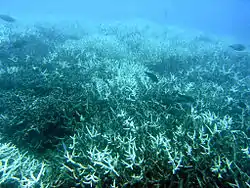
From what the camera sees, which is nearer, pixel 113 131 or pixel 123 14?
pixel 113 131

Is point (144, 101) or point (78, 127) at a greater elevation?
point (144, 101)

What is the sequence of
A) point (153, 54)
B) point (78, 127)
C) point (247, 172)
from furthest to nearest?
point (153, 54) → point (78, 127) → point (247, 172)

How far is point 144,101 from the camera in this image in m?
4.14

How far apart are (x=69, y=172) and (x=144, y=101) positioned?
2331 mm

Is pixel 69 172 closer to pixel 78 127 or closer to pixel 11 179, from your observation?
pixel 11 179

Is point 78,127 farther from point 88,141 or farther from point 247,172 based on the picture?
point 247,172

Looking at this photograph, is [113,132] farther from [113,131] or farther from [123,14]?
[123,14]

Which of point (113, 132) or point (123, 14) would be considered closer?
point (113, 132)

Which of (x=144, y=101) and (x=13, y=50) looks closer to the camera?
(x=144, y=101)

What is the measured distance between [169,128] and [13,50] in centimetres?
858

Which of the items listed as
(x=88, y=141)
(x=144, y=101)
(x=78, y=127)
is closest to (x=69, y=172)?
(x=88, y=141)

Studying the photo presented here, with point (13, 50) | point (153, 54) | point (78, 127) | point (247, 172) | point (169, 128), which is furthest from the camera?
point (153, 54)

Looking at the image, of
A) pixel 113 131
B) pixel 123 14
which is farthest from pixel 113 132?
pixel 123 14

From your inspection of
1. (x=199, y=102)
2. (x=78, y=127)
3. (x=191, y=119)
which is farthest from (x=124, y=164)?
(x=199, y=102)
